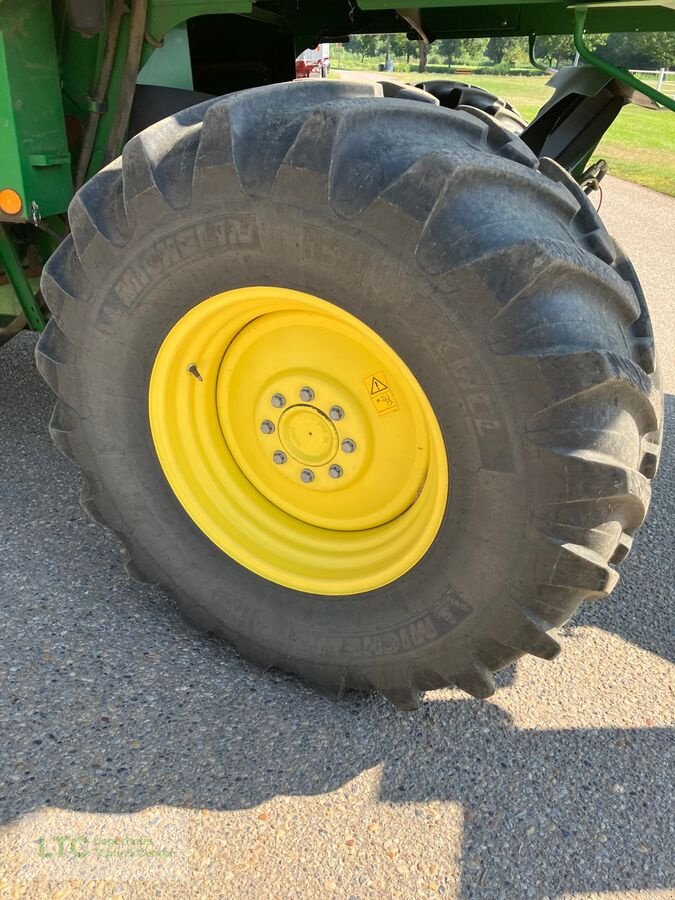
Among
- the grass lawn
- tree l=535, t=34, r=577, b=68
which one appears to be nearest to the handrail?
tree l=535, t=34, r=577, b=68

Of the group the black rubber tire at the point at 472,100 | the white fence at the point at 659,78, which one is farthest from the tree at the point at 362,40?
the white fence at the point at 659,78

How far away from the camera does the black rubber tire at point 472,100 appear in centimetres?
326

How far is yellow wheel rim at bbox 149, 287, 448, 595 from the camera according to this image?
6.36 feet

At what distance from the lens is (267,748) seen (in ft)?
6.27

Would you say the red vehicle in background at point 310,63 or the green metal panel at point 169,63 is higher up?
the green metal panel at point 169,63

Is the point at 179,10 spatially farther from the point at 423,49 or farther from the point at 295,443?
the point at 423,49

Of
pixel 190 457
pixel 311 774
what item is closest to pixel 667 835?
pixel 311 774

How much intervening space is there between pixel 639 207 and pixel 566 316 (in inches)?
373

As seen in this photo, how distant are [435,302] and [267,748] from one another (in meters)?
1.10

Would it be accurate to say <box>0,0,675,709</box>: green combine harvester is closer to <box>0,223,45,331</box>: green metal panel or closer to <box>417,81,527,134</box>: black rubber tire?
<box>0,223,45,331</box>: green metal panel

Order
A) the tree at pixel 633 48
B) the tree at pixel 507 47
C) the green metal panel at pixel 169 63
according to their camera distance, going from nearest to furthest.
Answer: the green metal panel at pixel 169 63 < the tree at pixel 633 48 < the tree at pixel 507 47

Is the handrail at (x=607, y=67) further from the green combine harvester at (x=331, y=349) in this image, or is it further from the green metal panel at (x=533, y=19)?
the green metal panel at (x=533, y=19)

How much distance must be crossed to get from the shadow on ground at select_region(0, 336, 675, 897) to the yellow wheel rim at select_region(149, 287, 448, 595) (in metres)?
0.33

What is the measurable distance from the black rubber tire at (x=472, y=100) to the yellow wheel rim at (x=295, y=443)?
1740mm
